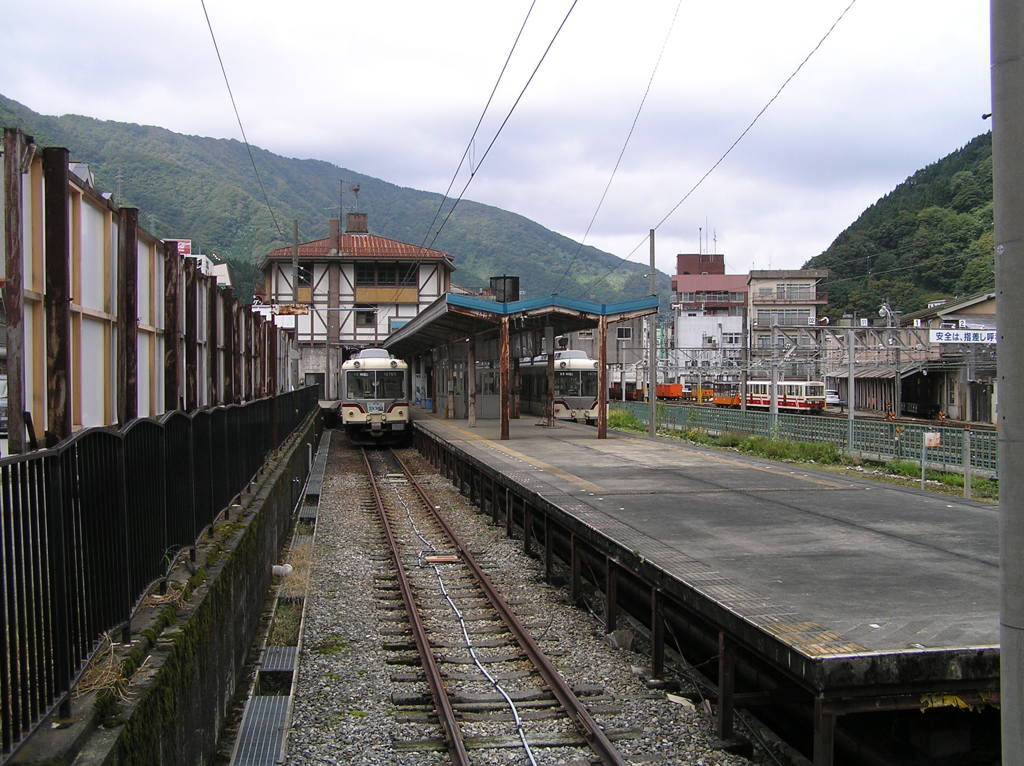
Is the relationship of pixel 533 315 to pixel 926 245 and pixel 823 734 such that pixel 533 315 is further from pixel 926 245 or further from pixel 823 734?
pixel 926 245

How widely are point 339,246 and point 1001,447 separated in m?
52.0

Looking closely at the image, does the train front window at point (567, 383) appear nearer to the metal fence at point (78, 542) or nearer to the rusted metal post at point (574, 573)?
the rusted metal post at point (574, 573)

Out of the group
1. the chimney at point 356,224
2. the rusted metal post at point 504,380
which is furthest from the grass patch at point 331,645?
the chimney at point 356,224

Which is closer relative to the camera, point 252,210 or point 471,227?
point 252,210

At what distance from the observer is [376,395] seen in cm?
2727

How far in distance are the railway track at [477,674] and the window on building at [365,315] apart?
1611 inches

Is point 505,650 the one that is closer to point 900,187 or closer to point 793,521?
point 793,521

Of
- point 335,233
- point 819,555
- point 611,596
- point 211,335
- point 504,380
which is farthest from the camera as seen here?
point 335,233

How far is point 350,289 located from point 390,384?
86.0 ft

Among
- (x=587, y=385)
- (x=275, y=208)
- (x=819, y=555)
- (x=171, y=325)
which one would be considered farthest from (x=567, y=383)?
(x=275, y=208)

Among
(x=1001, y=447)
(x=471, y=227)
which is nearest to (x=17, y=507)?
(x=1001, y=447)

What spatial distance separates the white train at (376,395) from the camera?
27.1 m

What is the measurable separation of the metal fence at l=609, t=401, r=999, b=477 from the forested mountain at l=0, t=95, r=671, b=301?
47.5 m

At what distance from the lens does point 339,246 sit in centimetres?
5291
